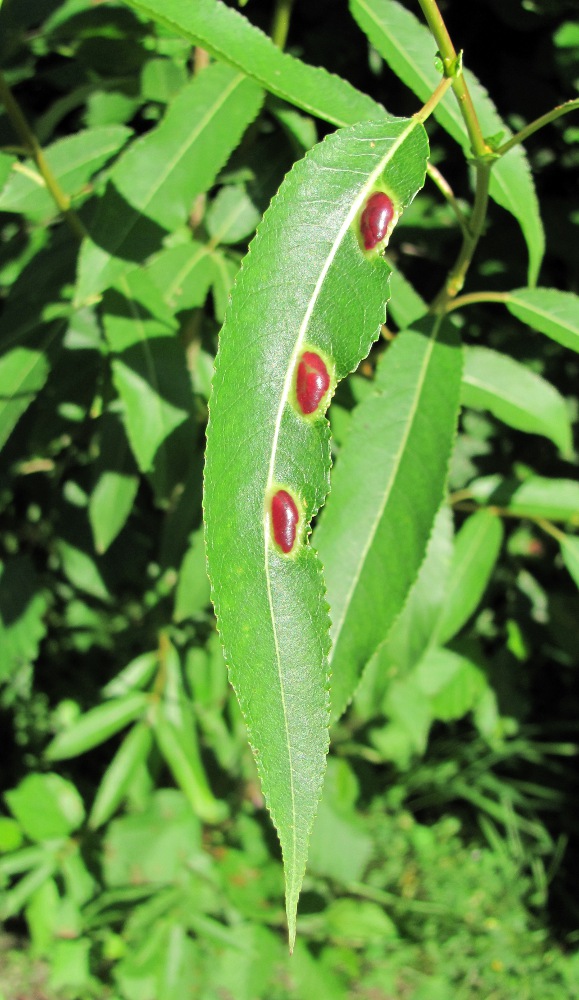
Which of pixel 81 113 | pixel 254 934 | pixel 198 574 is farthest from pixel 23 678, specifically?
pixel 81 113

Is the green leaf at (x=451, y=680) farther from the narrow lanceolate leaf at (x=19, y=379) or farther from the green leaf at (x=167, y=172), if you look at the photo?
the green leaf at (x=167, y=172)

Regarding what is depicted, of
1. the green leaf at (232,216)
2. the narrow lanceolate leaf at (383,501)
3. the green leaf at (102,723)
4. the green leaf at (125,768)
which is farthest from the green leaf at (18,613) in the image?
the narrow lanceolate leaf at (383,501)

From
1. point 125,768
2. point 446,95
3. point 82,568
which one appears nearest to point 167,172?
point 446,95

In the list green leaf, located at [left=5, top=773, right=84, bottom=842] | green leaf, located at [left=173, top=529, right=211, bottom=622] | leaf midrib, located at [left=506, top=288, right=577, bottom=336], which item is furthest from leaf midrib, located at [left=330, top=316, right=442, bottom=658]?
green leaf, located at [left=5, top=773, right=84, bottom=842]

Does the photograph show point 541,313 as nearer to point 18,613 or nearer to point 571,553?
point 571,553

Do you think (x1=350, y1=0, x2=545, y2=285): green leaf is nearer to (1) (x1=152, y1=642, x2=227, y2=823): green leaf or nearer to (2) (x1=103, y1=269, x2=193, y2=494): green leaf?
(2) (x1=103, y1=269, x2=193, y2=494): green leaf

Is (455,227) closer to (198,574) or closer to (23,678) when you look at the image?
(198,574)
